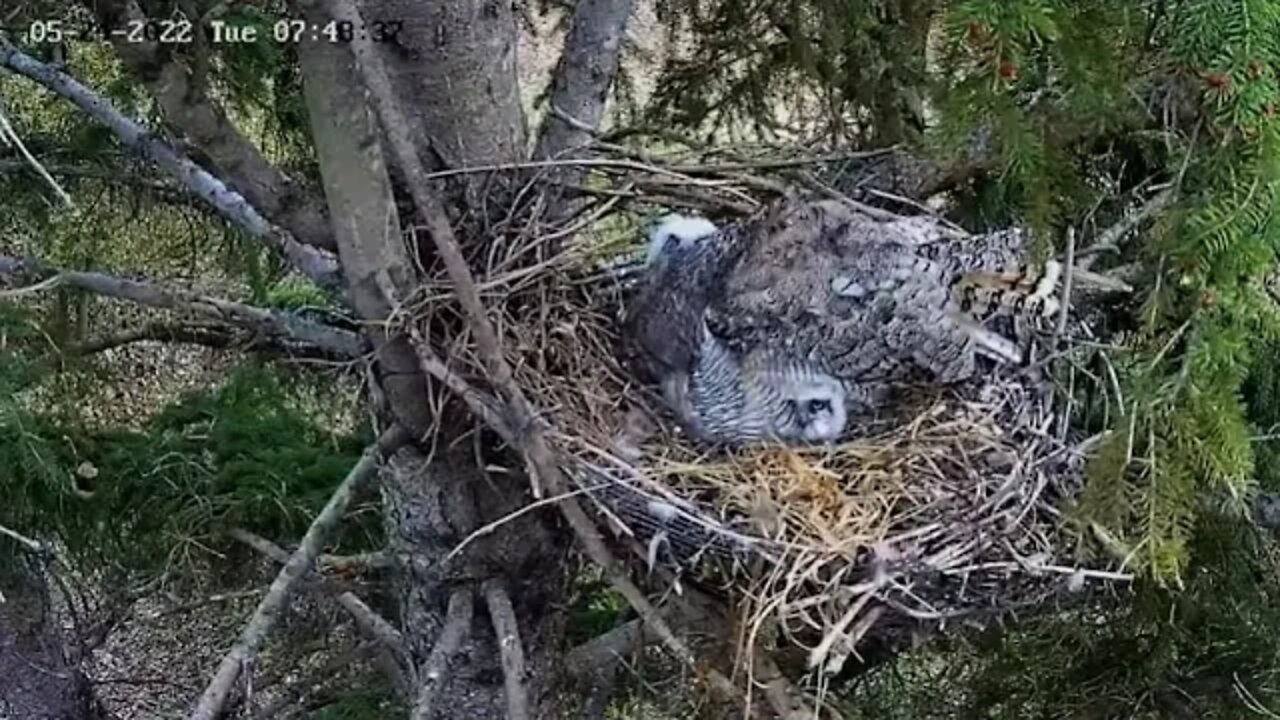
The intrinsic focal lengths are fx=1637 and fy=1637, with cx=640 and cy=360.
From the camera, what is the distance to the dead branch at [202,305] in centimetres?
153

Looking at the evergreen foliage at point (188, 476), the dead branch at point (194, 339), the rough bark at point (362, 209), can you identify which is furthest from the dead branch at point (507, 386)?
the evergreen foliage at point (188, 476)

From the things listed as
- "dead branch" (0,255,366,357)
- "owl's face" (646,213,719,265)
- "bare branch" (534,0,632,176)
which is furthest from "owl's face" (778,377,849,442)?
"dead branch" (0,255,366,357)

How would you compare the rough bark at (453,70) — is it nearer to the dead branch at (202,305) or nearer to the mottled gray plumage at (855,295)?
the dead branch at (202,305)

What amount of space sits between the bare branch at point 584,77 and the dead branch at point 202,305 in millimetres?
294

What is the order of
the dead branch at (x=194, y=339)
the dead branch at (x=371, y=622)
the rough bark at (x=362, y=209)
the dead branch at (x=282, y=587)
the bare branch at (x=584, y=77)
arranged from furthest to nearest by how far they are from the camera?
the dead branch at (x=194, y=339) → the dead branch at (x=371, y=622) → the bare branch at (x=584, y=77) → the dead branch at (x=282, y=587) → the rough bark at (x=362, y=209)

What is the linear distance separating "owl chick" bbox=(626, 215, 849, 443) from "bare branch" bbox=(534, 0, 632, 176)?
7.9 inches

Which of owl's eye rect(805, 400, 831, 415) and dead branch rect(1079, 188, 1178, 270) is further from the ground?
dead branch rect(1079, 188, 1178, 270)

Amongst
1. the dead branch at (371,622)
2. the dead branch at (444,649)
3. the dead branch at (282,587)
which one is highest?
the dead branch at (282,587)

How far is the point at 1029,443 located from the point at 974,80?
2.23ft

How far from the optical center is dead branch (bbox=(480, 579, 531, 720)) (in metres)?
1.57

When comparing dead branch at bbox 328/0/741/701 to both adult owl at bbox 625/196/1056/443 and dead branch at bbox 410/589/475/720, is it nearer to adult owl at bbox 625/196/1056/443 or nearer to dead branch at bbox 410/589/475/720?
dead branch at bbox 410/589/475/720

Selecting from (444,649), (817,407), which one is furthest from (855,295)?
(444,649)

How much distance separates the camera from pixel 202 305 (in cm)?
153

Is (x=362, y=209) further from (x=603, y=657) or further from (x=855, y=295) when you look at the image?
(x=603, y=657)
